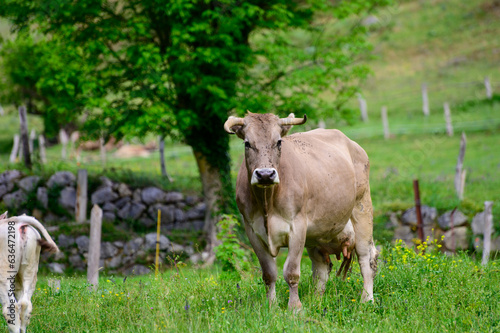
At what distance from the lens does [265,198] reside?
545 centimetres

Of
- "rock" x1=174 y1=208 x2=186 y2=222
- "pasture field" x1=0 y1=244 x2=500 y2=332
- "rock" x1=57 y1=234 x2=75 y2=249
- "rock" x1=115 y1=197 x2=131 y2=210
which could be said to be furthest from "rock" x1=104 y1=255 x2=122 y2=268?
"pasture field" x1=0 y1=244 x2=500 y2=332

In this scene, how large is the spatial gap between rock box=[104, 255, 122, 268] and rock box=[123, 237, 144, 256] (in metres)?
0.21

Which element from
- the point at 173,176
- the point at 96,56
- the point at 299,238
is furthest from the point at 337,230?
the point at 173,176

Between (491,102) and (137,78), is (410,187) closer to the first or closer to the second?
(137,78)

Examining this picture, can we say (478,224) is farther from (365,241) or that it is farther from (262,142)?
(262,142)

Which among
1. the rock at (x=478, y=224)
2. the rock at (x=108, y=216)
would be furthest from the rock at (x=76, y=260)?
the rock at (x=478, y=224)

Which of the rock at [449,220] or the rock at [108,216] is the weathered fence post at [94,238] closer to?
the rock at [108,216]

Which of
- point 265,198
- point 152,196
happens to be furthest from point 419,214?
point 265,198

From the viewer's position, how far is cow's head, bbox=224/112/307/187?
516 centimetres

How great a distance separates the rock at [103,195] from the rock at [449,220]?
8.37 meters

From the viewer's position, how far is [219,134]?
522 inches

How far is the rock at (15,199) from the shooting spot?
13.5m

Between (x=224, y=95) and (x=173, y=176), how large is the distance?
5538 millimetres

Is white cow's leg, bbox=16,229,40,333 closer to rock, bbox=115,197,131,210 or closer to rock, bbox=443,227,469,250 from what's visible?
rock, bbox=115,197,131,210
